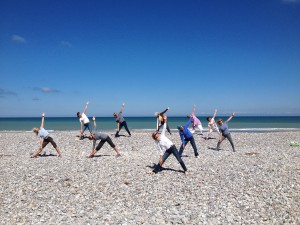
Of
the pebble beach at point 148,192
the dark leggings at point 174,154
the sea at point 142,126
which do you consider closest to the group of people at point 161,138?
the dark leggings at point 174,154

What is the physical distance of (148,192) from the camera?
372 inches

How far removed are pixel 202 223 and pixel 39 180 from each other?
→ 6.73m

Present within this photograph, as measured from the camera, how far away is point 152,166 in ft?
43.4

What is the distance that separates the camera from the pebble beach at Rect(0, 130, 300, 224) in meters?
7.58

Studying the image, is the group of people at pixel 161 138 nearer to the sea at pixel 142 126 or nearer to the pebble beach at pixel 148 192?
the pebble beach at pixel 148 192

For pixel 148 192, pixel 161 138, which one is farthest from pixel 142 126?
pixel 148 192

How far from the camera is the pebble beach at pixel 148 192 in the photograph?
7.58 meters

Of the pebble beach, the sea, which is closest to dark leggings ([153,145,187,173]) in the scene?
the pebble beach

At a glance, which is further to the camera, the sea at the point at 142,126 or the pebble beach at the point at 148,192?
the sea at the point at 142,126

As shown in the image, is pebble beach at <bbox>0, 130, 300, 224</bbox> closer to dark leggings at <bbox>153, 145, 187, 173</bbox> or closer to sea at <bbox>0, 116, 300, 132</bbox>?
dark leggings at <bbox>153, 145, 187, 173</bbox>

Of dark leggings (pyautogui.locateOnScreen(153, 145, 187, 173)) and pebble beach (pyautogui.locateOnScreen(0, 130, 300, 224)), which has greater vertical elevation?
dark leggings (pyautogui.locateOnScreen(153, 145, 187, 173))

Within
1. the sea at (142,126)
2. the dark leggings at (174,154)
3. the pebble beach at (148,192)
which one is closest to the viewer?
the pebble beach at (148,192)

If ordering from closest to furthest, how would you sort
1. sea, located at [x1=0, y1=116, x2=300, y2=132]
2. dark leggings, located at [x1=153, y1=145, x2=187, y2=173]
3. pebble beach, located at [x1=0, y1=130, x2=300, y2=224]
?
pebble beach, located at [x1=0, y1=130, x2=300, y2=224]
dark leggings, located at [x1=153, y1=145, x2=187, y2=173]
sea, located at [x1=0, y1=116, x2=300, y2=132]

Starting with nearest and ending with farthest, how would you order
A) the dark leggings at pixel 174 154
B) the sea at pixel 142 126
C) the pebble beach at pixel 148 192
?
the pebble beach at pixel 148 192 < the dark leggings at pixel 174 154 < the sea at pixel 142 126
